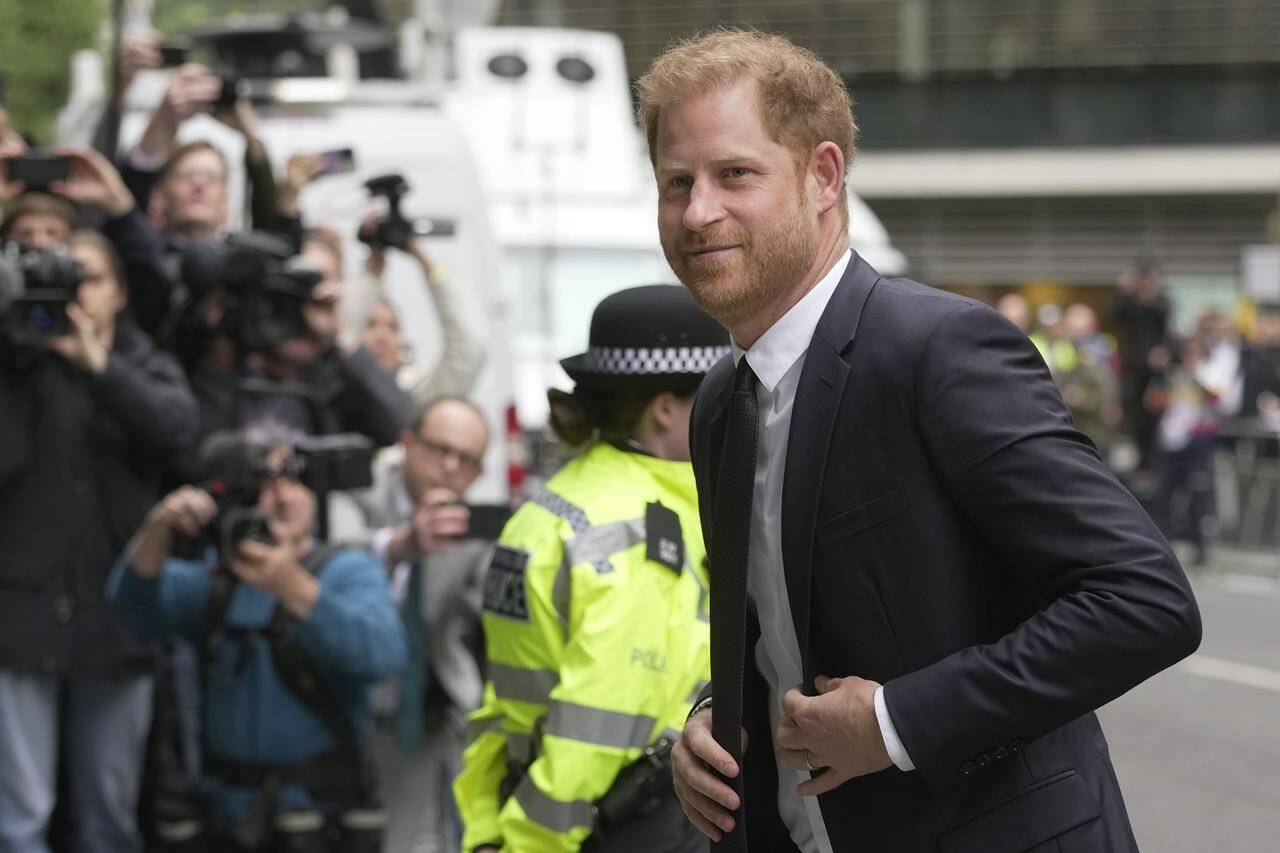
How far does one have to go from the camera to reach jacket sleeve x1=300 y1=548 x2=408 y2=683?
5.43 m

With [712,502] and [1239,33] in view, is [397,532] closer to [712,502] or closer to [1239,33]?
[712,502]

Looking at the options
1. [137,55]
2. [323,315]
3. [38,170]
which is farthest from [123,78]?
[323,315]

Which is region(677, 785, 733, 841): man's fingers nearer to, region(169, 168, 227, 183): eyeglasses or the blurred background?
the blurred background

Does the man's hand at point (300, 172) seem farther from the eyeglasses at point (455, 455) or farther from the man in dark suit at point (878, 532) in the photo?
the man in dark suit at point (878, 532)

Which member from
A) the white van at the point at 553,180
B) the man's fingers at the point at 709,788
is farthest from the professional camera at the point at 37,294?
the white van at the point at 553,180

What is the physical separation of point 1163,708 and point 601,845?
24.0 feet

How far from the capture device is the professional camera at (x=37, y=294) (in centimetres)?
592

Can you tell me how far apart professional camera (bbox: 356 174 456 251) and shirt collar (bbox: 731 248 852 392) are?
4.87 metres

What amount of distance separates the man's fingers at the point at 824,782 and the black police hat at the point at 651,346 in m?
1.30

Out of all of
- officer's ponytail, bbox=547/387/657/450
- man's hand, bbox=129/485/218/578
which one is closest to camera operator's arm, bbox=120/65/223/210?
man's hand, bbox=129/485/218/578

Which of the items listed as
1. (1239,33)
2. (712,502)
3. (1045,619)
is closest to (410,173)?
(712,502)

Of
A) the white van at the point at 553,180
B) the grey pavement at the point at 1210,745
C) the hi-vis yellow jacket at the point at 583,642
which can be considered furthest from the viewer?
the white van at the point at 553,180

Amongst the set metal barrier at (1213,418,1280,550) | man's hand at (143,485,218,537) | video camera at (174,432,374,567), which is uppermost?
video camera at (174,432,374,567)

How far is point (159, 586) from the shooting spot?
5.73 metres
